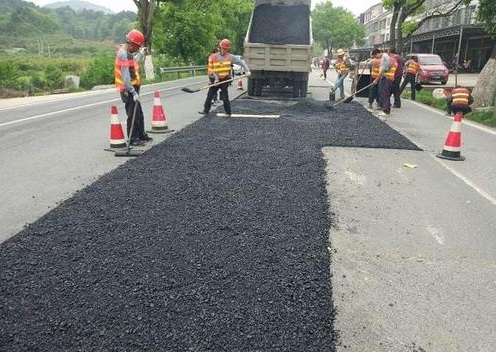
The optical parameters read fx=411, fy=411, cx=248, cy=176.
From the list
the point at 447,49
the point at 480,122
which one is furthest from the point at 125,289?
the point at 447,49

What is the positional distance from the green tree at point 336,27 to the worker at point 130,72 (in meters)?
87.8

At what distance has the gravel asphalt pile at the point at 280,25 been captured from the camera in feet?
44.4

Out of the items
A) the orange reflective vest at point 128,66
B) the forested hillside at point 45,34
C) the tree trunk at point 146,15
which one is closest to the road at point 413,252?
the orange reflective vest at point 128,66

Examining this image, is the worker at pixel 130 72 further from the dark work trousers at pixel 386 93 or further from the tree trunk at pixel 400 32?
the tree trunk at pixel 400 32

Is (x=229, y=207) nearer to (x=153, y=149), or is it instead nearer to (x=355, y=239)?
(x=355, y=239)

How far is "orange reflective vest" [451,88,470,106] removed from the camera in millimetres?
9925

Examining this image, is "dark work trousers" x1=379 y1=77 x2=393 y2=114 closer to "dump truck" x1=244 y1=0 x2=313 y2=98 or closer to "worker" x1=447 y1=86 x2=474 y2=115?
"worker" x1=447 y1=86 x2=474 y2=115

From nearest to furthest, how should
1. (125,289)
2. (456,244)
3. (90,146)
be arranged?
(125,289) < (456,244) < (90,146)

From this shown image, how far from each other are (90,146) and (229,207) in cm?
404

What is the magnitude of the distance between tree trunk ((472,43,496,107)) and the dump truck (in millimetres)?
5168

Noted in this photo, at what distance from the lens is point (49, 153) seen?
21.9 ft

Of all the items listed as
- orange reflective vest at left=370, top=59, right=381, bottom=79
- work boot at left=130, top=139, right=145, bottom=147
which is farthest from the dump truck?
work boot at left=130, top=139, right=145, bottom=147

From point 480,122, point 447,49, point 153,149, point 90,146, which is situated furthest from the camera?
point 447,49

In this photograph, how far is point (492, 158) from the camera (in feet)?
22.0
